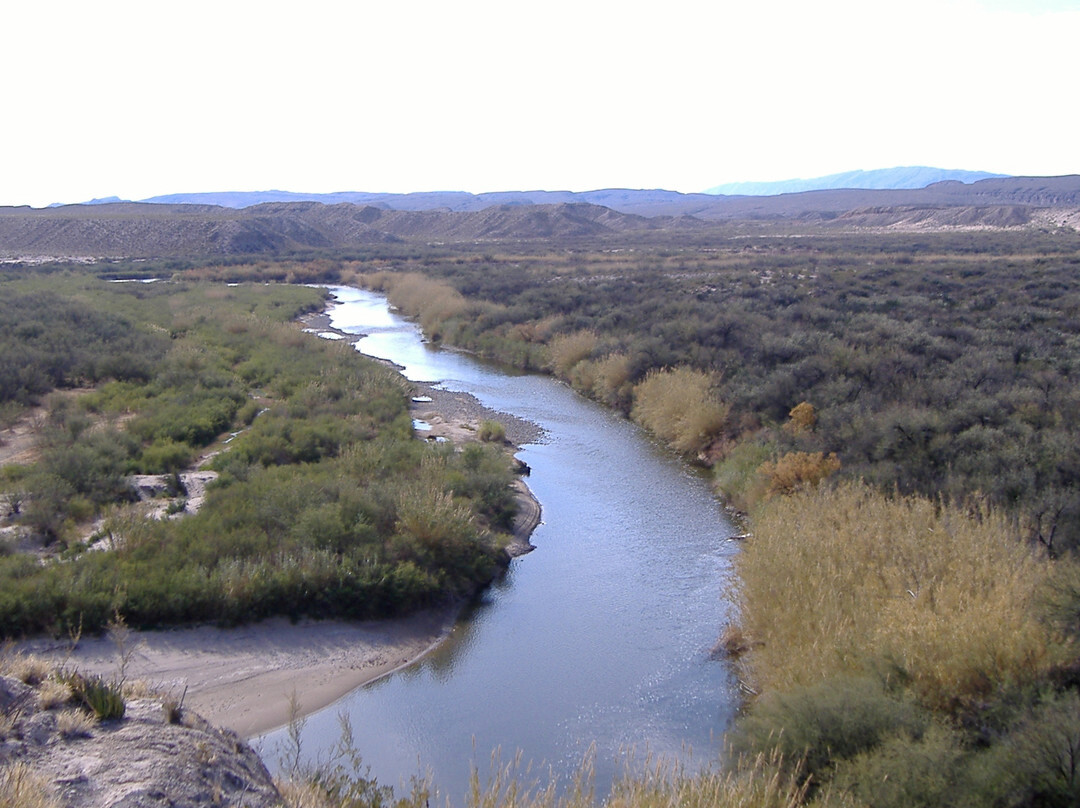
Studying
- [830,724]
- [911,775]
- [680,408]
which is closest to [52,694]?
[830,724]

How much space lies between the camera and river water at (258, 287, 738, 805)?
30.9ft

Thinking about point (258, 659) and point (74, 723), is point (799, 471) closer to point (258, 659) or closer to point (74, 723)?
point (258, 659)

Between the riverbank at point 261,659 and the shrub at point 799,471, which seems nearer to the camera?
the riverbank at point 261,659

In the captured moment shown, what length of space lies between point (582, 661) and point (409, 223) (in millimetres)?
131693

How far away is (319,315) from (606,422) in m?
25.6

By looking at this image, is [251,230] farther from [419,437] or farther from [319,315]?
[419,437]

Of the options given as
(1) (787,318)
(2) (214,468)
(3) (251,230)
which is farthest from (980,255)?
(3) (251,230)

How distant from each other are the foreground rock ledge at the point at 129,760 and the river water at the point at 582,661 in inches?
91.8

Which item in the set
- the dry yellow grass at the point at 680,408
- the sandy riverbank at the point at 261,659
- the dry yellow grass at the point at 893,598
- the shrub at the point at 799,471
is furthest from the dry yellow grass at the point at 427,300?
the dry yellow grass at the point at 893,598

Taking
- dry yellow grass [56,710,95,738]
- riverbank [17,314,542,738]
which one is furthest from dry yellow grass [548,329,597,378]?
dry yellow grass [56,710,95,738]

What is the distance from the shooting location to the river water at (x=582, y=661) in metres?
9.42

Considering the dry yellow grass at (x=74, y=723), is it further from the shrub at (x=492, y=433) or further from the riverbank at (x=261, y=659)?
the shrub at (x=492, y=433)

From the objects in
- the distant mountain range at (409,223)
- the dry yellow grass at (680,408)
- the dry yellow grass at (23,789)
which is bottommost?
the dry yellow grass at (680,408)

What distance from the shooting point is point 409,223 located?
5394 inches
